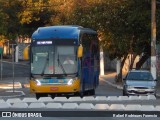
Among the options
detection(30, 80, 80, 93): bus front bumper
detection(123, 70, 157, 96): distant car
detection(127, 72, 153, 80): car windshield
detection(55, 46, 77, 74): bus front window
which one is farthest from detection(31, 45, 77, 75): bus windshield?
detection(127, 72, 153, 80): car windshield

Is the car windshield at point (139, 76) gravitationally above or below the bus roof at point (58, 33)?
below

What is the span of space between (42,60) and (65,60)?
1.15m

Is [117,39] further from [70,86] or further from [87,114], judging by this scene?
[87,114]

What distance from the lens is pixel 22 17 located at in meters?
72.2

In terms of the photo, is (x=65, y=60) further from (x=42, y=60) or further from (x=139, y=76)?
(x=139, y=76)

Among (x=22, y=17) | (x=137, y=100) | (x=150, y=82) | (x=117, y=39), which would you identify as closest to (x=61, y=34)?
(x=150, y=82)

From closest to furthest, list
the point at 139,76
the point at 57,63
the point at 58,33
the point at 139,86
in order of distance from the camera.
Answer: the point at 57,63
the point at 58,33
the point at 139,86
the point at 139,76

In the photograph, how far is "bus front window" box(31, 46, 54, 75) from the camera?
28.0 metres

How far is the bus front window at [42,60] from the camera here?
28000 mm

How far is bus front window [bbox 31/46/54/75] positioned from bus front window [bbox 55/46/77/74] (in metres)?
0.30

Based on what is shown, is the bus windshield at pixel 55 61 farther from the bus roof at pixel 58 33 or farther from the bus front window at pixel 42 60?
the bus roof at pixel 58 33

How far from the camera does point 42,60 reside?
28.0 m

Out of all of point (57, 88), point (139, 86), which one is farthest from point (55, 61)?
point (139, 86)

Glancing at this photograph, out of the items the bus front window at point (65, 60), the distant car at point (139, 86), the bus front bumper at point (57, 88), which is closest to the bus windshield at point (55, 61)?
the bus front window at point (65, 60)
